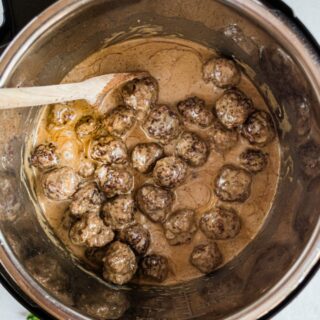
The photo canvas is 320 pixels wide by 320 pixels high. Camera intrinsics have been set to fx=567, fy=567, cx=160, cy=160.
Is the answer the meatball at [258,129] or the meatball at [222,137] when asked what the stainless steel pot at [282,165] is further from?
the meatball at [222,137]

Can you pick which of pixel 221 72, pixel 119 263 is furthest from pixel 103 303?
pixel 221 72

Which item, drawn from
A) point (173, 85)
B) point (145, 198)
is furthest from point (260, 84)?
point (145, 198)

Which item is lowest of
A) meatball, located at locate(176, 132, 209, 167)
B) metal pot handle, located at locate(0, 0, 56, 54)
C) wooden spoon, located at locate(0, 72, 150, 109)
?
meatball, located at locate(176, 132, 209, 167)

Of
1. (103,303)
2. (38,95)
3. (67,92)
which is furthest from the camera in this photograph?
(103,303)

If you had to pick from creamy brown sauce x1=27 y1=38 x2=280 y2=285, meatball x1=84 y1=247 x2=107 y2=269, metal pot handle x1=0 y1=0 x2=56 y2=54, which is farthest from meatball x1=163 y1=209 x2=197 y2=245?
metal pot handle x1=0 y1=0 x2=56 y2=54

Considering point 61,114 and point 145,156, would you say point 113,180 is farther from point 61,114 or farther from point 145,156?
point 61,114

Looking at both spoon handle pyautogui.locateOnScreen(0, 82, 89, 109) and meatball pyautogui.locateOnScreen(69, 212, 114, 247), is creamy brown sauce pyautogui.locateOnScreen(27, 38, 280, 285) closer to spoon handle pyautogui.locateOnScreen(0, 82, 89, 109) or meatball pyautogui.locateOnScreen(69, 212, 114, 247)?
meatball pyautogui.locateOnScreen(69, 212, 114, 247)
